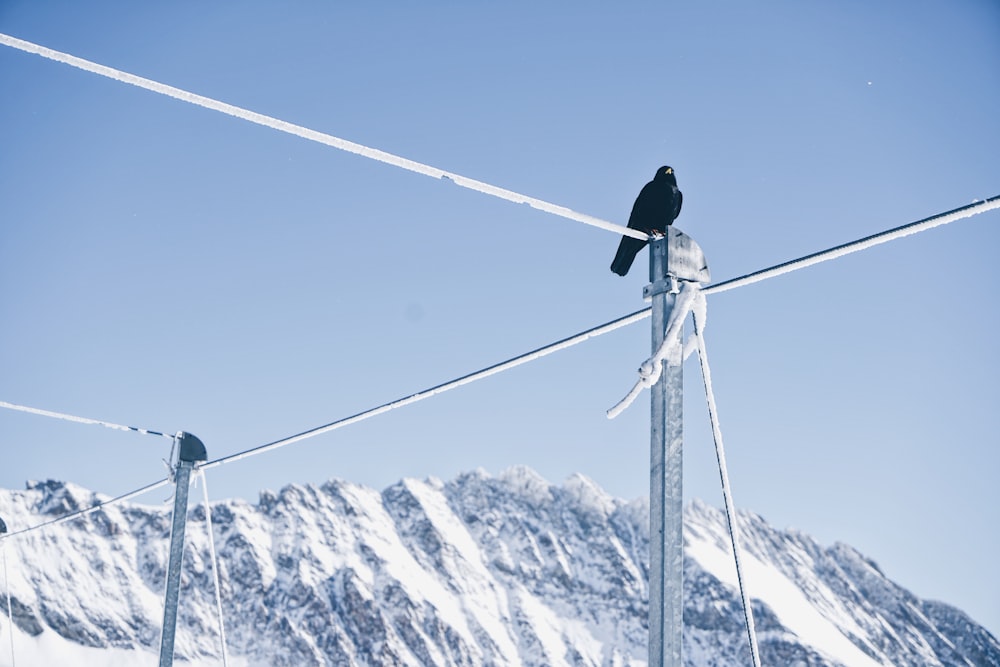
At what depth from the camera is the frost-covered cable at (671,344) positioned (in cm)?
471

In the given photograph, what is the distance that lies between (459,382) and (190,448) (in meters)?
4.73

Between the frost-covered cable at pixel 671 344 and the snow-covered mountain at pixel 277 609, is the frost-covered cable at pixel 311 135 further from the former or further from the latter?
the snow-covered mountain at pixel 277 609

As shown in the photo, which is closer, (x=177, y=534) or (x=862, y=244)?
(x=862, y=244)

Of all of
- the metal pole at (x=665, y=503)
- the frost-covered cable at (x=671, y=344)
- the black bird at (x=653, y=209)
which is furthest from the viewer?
the black bird at (x=653, y=209)

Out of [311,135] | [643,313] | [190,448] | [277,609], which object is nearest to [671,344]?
[643,313]

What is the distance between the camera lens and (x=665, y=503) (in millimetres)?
4473

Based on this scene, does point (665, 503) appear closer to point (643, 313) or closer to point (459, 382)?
point (643, 313)

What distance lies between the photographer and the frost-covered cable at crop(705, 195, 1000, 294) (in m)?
4.35

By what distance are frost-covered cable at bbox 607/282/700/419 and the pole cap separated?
717cm

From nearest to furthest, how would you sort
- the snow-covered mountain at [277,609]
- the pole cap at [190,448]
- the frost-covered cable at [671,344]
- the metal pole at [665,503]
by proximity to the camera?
the metal pole at [665,503] < the frost-covered cable at [671,344] < the pole cap at [190,448] < the snow-covered mountain at [277,609]

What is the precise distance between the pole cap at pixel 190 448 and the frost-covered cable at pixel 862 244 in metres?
7.37

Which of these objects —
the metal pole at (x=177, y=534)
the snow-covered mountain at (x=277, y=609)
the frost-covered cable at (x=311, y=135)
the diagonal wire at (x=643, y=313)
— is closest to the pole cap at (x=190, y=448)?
the metal pole at (x=177, y=534)

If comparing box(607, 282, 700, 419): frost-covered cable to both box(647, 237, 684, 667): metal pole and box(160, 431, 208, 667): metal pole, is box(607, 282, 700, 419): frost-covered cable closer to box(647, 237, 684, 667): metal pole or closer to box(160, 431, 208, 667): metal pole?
box(647, 237, 684, 667): metal pole

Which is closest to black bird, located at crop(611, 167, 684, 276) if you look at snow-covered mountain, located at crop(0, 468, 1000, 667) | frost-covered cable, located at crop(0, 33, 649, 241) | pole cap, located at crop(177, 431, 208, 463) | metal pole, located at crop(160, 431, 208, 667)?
frost-covered cable, located at crop(0, 33, 649, 241)
